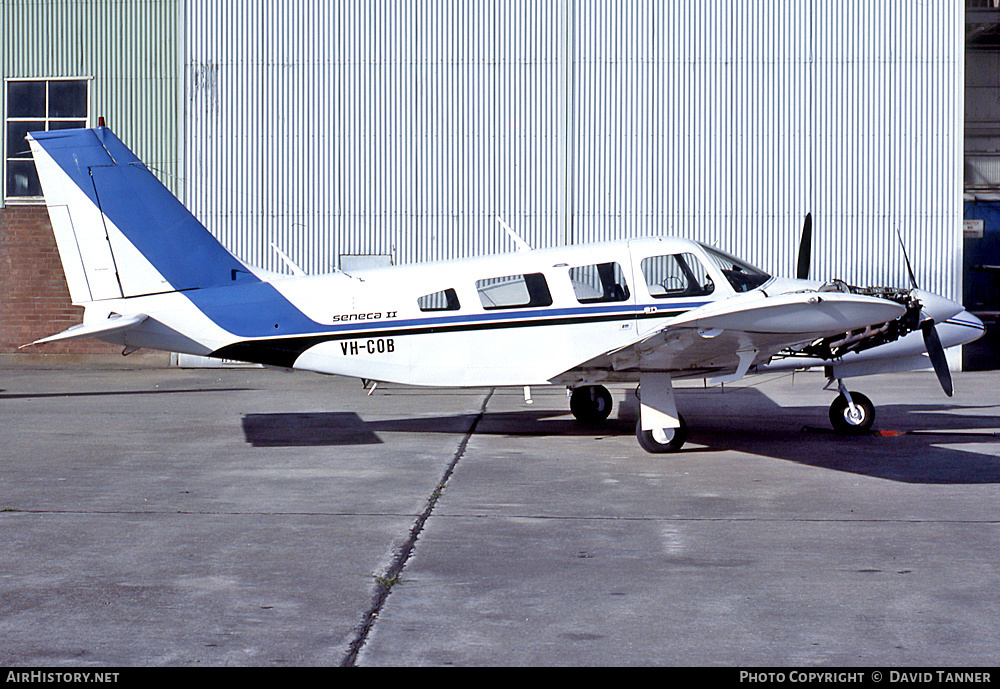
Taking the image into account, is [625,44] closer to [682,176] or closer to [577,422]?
[682,176]

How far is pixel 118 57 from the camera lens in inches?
962

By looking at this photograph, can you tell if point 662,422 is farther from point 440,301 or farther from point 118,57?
point 118,57

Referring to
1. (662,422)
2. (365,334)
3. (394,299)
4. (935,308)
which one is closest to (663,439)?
(662,422)

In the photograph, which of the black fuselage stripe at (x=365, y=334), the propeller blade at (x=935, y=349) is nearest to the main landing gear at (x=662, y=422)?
the black fuselage stripe at (x=365, y=334)

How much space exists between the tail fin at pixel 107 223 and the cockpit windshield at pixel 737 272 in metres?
5.78

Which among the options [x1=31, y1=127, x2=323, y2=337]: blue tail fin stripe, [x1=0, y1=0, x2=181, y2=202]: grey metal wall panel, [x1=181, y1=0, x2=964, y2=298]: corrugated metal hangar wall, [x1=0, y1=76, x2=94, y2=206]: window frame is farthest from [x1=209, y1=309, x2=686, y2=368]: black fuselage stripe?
[x1=0, y1=76, x2=94, y2=206]: window frame

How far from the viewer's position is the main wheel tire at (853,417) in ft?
39.1

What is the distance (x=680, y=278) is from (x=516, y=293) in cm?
186

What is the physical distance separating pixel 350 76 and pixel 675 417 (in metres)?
15.3

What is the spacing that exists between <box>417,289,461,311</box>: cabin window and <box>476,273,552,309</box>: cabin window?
0.29m

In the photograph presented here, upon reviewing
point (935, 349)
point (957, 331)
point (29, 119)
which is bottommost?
point (935, 349)

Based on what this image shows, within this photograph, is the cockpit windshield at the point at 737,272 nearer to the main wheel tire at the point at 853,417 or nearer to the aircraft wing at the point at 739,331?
the aircraft wing at the point at 739,331

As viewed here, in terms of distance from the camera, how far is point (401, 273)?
11352 millimetres
